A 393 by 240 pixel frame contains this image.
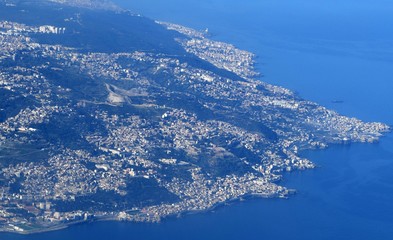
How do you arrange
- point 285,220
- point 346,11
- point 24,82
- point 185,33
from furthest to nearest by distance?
point 346,11 → point 185,33 → point 24,82 → point 285,220

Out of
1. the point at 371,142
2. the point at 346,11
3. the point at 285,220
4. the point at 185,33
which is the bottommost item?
the point at 285,220

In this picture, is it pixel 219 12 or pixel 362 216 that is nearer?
pixel 362 216

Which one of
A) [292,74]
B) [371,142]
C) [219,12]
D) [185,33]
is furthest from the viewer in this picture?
[219,12]

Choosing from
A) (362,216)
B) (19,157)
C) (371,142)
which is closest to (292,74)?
(371,142)

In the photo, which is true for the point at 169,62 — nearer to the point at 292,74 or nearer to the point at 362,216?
the point at 292,74

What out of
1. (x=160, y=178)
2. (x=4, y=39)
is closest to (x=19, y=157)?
(x=160, y=178)

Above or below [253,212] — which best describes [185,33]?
above

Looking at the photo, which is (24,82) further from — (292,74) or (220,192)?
(292,74)
